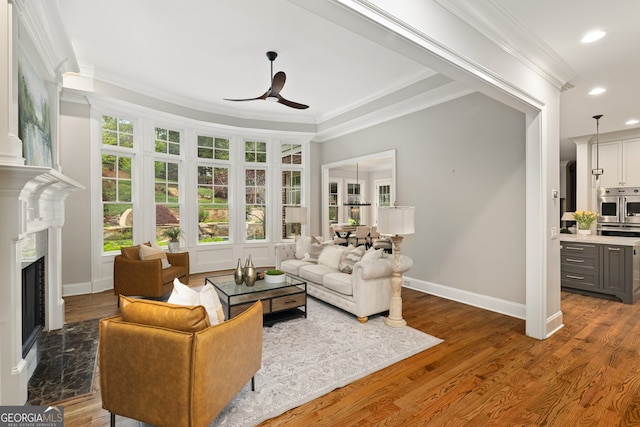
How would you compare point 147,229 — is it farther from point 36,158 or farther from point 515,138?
point 515,138

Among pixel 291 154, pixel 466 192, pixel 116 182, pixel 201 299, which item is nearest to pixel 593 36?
pixel 466 192

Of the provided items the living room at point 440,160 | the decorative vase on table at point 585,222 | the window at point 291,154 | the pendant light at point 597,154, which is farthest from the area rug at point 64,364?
the pendant light at point 597,154

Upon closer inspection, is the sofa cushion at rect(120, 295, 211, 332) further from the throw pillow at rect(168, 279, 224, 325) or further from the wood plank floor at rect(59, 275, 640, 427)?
the wood plank floor at rect(59, 275, 640, 427)

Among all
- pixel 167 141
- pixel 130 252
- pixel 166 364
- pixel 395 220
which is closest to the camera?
pixel 166 364

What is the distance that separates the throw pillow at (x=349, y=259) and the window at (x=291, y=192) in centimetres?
316

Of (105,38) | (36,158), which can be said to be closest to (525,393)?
(36,158)

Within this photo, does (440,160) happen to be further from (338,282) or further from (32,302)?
(32,302)

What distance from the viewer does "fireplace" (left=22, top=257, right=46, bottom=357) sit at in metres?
2.64

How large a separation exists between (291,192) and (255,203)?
875mm

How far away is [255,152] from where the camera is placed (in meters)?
6.98

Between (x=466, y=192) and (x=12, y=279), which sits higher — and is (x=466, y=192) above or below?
above

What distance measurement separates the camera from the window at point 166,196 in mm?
5867

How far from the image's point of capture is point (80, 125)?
190 inches

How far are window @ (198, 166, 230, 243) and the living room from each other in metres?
0.21
